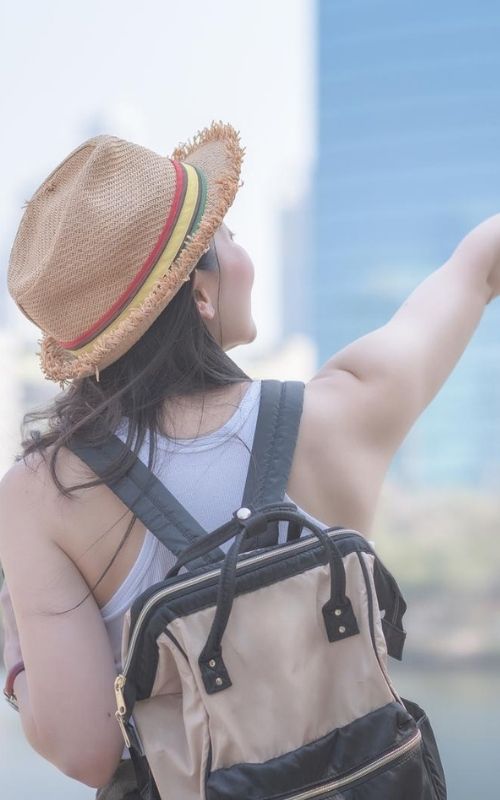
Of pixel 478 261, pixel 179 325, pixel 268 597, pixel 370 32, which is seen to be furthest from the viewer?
pixel 370 32

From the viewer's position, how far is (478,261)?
3.68ft

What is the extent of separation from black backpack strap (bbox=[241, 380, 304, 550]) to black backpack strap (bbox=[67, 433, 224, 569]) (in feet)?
0.17

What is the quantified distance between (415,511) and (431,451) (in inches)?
7.7

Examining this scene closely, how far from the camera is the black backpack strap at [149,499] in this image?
0.87m

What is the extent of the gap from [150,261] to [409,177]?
83.3 inches

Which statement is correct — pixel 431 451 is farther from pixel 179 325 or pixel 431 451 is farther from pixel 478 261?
pixel 179 325

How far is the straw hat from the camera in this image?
3.12 ft

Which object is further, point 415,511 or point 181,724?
point 415,511

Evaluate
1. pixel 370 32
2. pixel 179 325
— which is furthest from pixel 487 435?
pixel 179 325

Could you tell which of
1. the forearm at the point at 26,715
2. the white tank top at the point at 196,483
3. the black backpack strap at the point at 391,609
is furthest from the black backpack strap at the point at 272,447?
the forearm at the point at 26,715

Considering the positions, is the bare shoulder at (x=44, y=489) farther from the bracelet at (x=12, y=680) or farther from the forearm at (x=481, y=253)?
the forearm at (x=481, y=253)

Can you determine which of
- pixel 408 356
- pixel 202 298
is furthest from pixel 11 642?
pixel 408 356

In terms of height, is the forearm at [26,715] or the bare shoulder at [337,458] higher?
the bare shoulder at [337,458]

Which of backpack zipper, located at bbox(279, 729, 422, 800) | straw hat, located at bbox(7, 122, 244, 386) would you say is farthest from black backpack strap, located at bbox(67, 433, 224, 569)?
backpack zipper, located at bbox(279, 729, 422, 800)
